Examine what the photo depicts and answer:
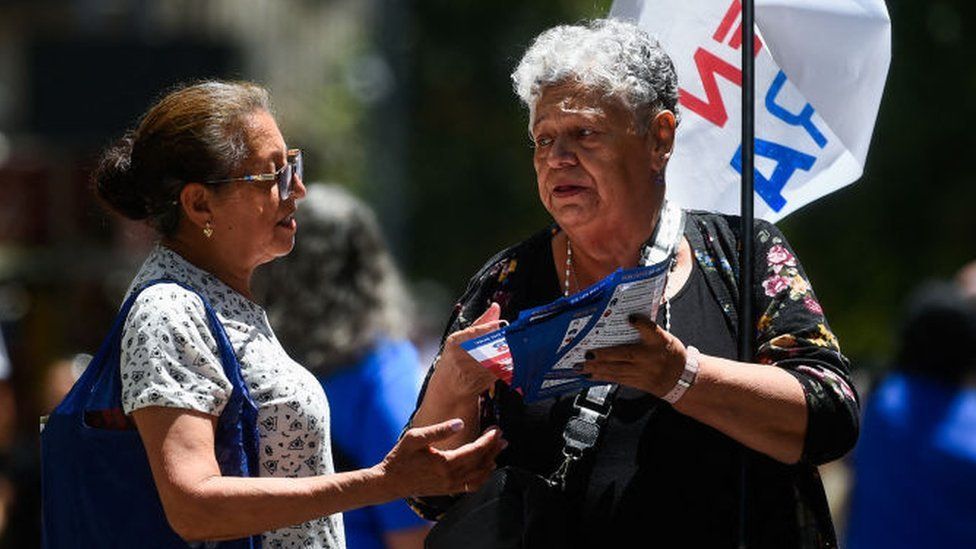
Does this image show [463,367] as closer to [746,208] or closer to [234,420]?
[234,420]

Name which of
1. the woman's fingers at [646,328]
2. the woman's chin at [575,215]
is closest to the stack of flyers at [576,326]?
the woman's fingers at [646,328]

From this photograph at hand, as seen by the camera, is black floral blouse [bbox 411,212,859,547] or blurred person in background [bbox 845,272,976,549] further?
blurred person in background [bbox 845,272,976,549]

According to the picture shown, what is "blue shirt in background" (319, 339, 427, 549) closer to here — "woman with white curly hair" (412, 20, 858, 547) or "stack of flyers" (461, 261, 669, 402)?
"woman with white curly hair" (412, 20, 858, 547)

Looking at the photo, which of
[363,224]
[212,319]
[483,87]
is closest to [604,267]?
[212,319]

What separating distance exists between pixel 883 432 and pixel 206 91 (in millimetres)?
3268

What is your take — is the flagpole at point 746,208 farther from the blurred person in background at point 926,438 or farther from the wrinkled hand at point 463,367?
the blurred person in background at point 926,438

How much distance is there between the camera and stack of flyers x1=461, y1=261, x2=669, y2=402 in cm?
310

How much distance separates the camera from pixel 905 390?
6027 millimetres

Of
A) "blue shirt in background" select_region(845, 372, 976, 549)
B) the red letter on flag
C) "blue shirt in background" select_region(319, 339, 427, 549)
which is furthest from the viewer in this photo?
"blue shirt in background" select_region(845, 372, 976, 549)

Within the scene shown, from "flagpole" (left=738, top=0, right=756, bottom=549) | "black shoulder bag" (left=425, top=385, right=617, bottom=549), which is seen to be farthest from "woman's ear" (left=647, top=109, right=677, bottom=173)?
"black shoulder bag" (left=425, top=385, right=617, bottom=549)

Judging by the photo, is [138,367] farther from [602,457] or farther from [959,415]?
[959,415]

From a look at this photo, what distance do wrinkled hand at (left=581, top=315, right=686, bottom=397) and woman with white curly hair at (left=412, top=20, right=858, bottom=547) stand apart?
0.02 metres

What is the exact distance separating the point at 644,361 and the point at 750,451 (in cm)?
36

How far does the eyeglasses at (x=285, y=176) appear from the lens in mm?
3419
